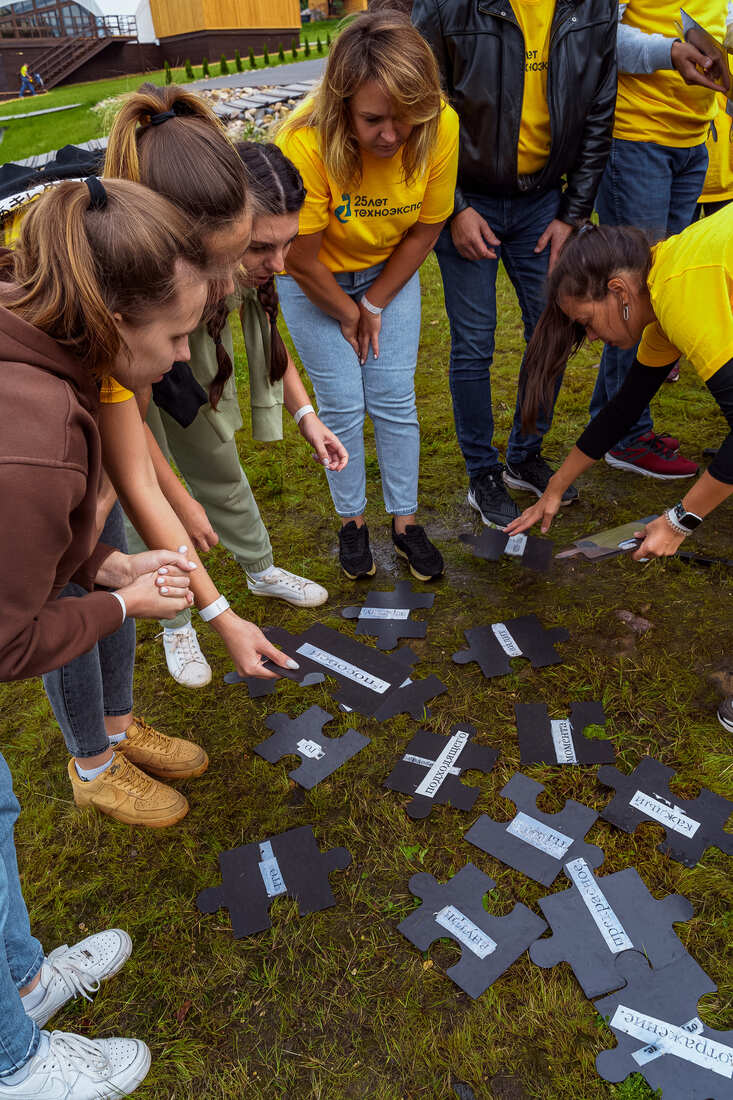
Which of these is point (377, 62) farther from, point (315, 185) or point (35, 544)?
point (35, 544)

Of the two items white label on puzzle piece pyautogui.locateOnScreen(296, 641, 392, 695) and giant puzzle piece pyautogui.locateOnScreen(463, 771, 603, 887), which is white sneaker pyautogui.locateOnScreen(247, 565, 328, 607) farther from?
giant puzzle piece pyautogui.locateOnScreen(463, 771, 603, 887)

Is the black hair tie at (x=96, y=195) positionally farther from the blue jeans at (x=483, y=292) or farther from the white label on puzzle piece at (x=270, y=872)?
the blue jeans at (x=483, y=292)

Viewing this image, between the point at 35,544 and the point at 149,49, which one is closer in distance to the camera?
the point at 35,544

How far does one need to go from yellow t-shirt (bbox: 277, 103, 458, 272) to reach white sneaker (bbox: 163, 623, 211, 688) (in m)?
1.55

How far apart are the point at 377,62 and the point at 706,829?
2471 mm

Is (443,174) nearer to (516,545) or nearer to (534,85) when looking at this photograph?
(534,85)

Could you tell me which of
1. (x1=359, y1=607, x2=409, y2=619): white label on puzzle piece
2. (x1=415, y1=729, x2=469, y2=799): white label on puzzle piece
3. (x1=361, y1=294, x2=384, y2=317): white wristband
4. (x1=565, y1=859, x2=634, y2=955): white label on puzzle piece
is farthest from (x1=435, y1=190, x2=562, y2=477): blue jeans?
(x1=565, y1=859, x2=634, y2=955): white label on puzzle piece

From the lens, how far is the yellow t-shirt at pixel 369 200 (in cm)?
241

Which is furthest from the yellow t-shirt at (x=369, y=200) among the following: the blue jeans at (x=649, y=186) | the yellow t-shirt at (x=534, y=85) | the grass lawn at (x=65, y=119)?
the grass lawn at (x=65, y=119)

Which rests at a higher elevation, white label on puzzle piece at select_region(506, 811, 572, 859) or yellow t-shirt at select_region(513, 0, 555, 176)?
yellow t-shirt at select_region(513, 0, 555, 176)

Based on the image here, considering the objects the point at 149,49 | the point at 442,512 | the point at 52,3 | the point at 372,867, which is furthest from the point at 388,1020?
the point at 52,3

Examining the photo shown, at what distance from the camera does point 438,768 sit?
2.34 metres

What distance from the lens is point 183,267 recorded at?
1430mm

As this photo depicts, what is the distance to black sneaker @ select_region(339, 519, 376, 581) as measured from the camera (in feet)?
10.6
